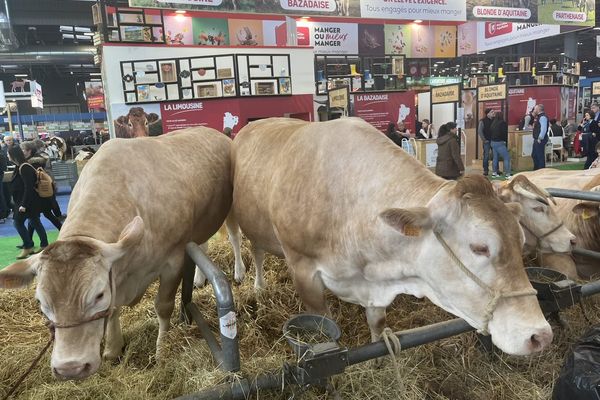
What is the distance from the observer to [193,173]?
3.17 m

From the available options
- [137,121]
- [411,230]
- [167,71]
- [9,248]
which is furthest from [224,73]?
[411,230]

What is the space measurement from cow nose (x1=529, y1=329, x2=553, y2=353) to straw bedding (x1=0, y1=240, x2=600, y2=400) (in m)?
0.68

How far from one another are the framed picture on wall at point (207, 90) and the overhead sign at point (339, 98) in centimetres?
309

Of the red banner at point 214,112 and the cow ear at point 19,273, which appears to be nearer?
the cow ear at point 19,273

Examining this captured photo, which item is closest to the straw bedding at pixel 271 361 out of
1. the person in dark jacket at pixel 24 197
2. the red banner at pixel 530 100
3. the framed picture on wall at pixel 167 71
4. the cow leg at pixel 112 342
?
the cow leg at pixel 112 342

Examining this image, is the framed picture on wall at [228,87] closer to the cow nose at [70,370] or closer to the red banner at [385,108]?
the red banner at [385,108]

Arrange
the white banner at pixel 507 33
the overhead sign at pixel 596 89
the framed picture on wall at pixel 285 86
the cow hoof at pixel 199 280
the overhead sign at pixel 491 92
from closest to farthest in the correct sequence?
1. the cow hoof at pixel 199 280
2. the framed picture on wall at pixel 285 86
3. the overhead sign at pixel 491 92
4. the white banner at pixel 507 33
5. the overhead sign at pixel 596 89

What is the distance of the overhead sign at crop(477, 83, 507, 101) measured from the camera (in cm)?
1398

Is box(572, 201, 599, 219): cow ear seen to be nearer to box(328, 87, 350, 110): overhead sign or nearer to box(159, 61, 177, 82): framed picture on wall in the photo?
box(328, 87, 350, 110): overhead sign

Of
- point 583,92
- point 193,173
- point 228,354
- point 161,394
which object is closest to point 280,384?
point 228,354

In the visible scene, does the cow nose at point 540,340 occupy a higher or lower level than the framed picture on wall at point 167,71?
lower

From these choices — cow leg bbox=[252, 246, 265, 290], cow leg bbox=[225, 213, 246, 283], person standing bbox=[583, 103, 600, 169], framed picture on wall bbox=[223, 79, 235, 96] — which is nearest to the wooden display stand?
person standing bbox=[583, 103, 600, 169]

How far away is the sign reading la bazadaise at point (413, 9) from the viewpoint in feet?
30.9

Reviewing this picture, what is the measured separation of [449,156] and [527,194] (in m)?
6.37
